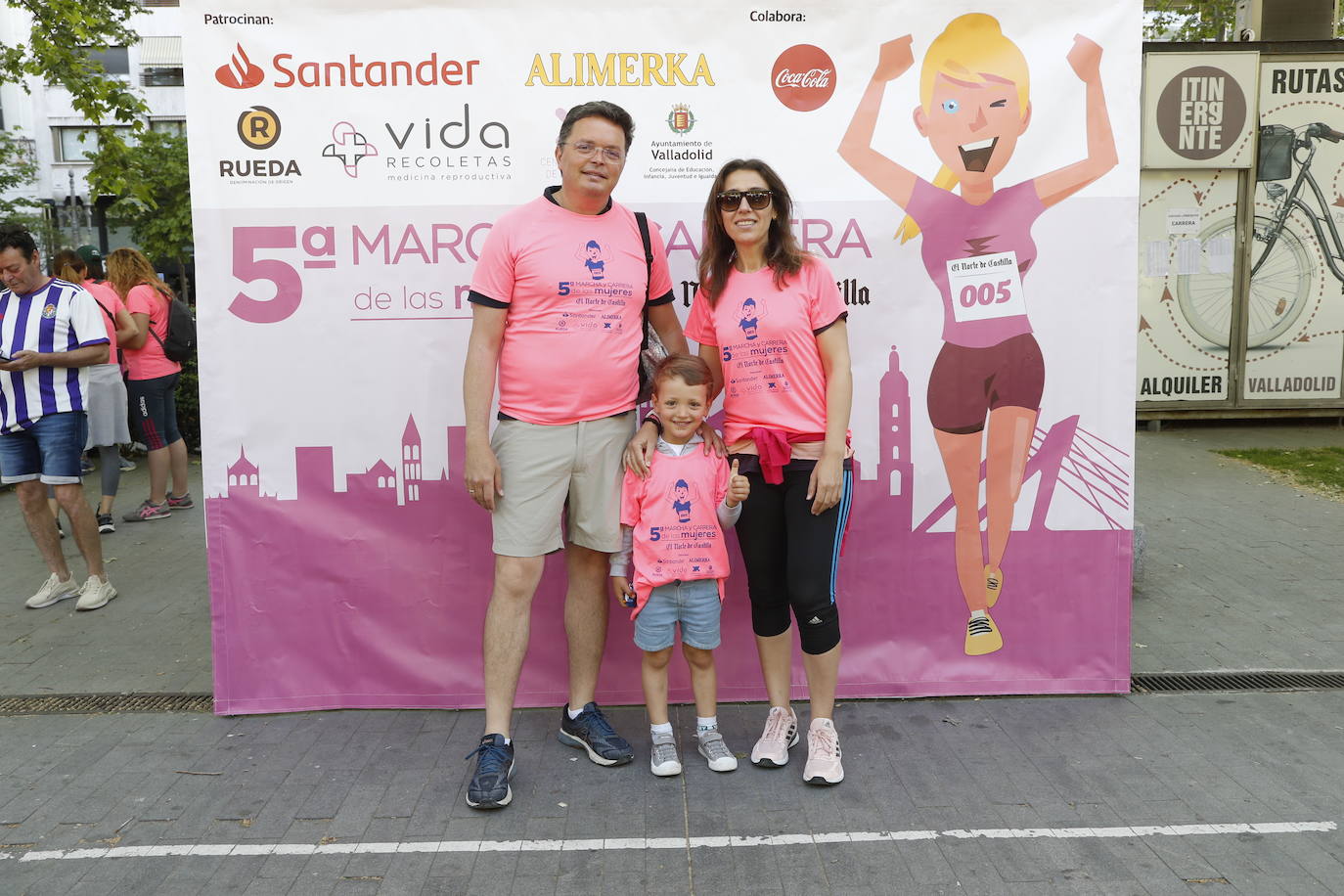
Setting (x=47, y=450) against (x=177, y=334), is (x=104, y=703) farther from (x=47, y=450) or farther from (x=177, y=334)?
(x=177, y=334)

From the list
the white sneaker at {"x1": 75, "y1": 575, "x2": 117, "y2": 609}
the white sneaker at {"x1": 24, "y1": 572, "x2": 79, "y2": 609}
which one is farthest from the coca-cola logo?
the white sneaker at {"x1": 24, "y1": 572, "x2": 79, "y2": 609}

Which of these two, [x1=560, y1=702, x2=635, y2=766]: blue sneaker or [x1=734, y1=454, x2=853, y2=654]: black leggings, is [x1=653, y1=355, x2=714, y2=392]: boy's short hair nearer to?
[x1=734, y1=454, x2=853, y2=654]: black leggings

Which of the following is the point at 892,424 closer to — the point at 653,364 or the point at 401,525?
the point at 653,364

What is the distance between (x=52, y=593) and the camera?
19.4ft

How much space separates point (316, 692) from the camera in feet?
14.3

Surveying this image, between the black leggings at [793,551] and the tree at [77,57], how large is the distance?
7.89 meters

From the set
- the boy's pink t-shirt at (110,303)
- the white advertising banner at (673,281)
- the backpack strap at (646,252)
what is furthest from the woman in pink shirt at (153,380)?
the backpack strap at (646,252)

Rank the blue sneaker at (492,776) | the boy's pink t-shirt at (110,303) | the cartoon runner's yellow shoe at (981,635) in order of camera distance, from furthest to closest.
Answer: the boy's pink t-shirt at (110,303) < the cartoon runner's yellow shoe at (981,635) < the blue sneaker at (492,776)

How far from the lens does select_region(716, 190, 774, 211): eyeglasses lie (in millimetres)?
3609

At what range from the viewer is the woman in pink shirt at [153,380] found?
794 centimetres

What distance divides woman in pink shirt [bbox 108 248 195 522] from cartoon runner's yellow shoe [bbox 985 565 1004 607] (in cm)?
604

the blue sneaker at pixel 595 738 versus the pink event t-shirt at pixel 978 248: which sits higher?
the pink event t-shirt at pixel 978 248

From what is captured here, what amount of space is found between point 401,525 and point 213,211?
1.33 meters

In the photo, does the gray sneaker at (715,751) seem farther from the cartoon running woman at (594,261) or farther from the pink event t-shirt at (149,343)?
the pink event t-shirt at (149,343)
